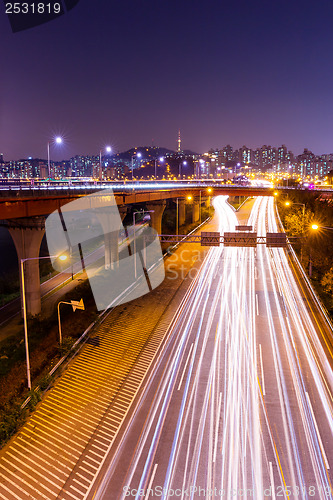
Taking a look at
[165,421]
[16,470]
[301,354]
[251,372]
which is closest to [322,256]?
[301,354]

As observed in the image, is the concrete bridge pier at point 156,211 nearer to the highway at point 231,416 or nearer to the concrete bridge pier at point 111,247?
the concrete bridge pier at point 111,247

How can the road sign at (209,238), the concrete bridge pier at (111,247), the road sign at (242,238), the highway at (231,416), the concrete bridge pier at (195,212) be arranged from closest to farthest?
the highway at (231,416) < the road sign at (242,238) < the road sign at (209,238) < the concrete bridge pier at (111,247) < the concrete bridge pier at (195,212)

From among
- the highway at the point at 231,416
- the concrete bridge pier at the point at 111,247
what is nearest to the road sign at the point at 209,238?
the highway at the point at 231,416

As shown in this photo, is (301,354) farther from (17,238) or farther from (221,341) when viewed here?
(17,238)

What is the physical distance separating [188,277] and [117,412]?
2247 centimetres

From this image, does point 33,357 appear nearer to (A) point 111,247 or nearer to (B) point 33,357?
(B) point 33,357

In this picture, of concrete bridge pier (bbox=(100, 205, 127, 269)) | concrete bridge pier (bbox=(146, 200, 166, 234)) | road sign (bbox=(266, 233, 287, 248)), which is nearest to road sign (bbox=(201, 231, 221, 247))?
road sign (bbox=(266, 233, 287, 248))

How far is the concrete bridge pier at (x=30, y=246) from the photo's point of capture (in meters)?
27.3

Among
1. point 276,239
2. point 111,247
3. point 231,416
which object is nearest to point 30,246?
point 111,247

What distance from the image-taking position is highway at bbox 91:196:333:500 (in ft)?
39.7

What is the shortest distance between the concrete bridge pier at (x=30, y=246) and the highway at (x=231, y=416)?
11.8 m

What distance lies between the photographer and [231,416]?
1532 cm

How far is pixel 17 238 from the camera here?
2744 cm

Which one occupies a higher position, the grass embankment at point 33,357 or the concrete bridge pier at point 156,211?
the concrete bridge pier at point 156,211
